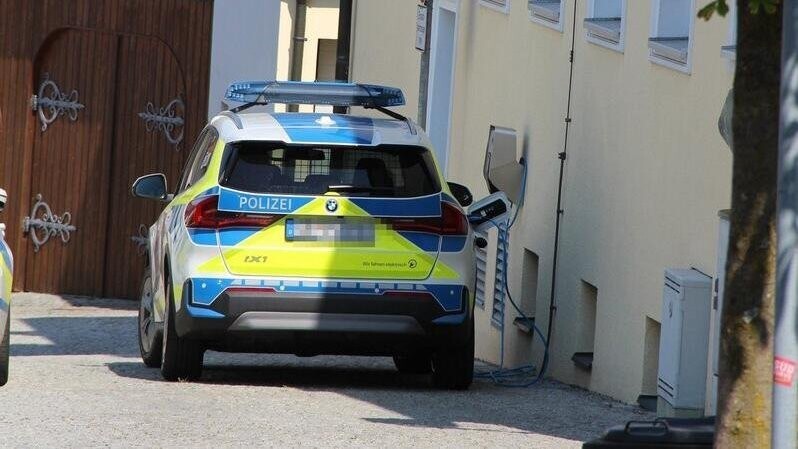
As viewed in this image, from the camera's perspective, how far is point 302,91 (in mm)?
13016

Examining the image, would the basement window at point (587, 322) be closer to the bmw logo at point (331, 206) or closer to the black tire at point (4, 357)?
the bmw logo at point (331, 206)

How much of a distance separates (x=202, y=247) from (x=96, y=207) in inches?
572

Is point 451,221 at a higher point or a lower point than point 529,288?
higher

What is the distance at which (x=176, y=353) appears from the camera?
11852 mm

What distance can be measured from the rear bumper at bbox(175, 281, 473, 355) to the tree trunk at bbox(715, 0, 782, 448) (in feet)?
19.0

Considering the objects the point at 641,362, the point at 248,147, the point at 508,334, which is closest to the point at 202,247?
the point at 248,147

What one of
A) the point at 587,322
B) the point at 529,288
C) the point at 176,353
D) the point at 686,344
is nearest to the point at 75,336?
the point at 529,288

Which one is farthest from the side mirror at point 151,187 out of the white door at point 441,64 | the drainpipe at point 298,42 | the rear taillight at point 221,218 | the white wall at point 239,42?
the drainpipe at point 298,42

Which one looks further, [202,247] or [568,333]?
[568,333]

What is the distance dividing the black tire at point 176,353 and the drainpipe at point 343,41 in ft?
41.4

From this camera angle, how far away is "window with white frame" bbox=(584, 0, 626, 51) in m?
13.8

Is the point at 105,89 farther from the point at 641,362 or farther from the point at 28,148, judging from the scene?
the point at 641,362

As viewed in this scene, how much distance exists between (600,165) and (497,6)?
4226mm

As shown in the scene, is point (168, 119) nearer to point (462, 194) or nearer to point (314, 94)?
point (462, 194)
